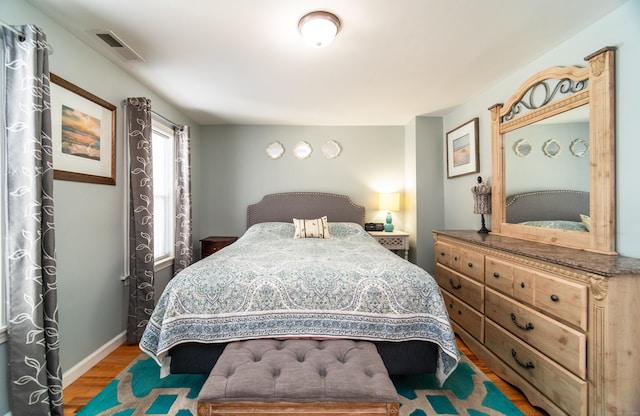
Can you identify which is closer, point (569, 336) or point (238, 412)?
point (238, 412)

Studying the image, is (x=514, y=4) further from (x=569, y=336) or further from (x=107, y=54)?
(x=107, y=54)

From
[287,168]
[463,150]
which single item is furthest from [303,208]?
[463,150]

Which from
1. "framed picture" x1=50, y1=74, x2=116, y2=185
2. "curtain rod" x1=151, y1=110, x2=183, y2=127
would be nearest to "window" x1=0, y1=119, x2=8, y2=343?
"framed picture" x1=50, y1=74, x2=116, y2=185

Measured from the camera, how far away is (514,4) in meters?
1.67

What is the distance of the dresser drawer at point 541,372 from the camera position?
4.63 feet

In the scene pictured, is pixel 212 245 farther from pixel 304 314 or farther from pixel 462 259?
pixel 462 259

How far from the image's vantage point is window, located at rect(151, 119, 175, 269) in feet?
10.7

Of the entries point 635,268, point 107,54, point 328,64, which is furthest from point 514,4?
point 107,54

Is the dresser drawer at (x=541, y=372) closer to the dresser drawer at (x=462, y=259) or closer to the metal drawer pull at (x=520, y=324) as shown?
the metal drawer pull at (x=520, y=324)

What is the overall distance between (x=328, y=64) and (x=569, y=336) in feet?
8.03

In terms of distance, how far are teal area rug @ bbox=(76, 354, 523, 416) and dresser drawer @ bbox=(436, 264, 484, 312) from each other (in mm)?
501

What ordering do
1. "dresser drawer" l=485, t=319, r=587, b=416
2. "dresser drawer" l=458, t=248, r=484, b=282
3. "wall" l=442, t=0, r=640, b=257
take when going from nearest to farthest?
"dresser drawer" l=485, t=319, r=587, b=416
"wall" l=442, t=0, r=640, b=257
"dresser drawer" l=458, t=248, r=484, b=282

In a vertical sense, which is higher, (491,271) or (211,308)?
(491,271)

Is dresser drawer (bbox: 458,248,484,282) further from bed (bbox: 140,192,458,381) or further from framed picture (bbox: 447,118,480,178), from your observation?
framed picture (bbox: 447,118,480,178)
